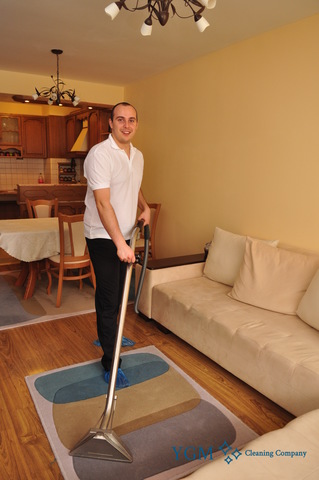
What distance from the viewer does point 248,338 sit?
7.20 ft

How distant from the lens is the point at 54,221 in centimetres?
417

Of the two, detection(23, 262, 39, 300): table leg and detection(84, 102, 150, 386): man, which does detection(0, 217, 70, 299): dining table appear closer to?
detection(23, 262, 39, 300): table leg

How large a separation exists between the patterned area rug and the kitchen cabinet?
595cm

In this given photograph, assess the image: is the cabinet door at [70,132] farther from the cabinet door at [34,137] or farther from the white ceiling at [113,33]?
the white ceiling at [113,33]

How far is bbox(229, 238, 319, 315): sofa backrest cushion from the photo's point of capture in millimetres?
2475

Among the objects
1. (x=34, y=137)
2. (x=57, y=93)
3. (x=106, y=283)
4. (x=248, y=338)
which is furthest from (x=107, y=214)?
(x=34, y=137)

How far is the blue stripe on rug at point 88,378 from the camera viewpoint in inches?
86.3

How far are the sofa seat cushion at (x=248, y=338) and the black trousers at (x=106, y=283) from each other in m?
0.65

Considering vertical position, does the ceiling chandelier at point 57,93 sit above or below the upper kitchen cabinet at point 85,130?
above

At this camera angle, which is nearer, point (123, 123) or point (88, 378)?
point (123, 123)

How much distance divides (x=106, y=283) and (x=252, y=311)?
106cm

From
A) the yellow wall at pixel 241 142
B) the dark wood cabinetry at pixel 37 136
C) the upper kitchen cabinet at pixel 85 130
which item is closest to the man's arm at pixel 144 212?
the yellow wall at pixel 241 142

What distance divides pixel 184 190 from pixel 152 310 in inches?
66.5

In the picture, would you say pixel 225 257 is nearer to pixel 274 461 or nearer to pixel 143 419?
pixel 143 419
